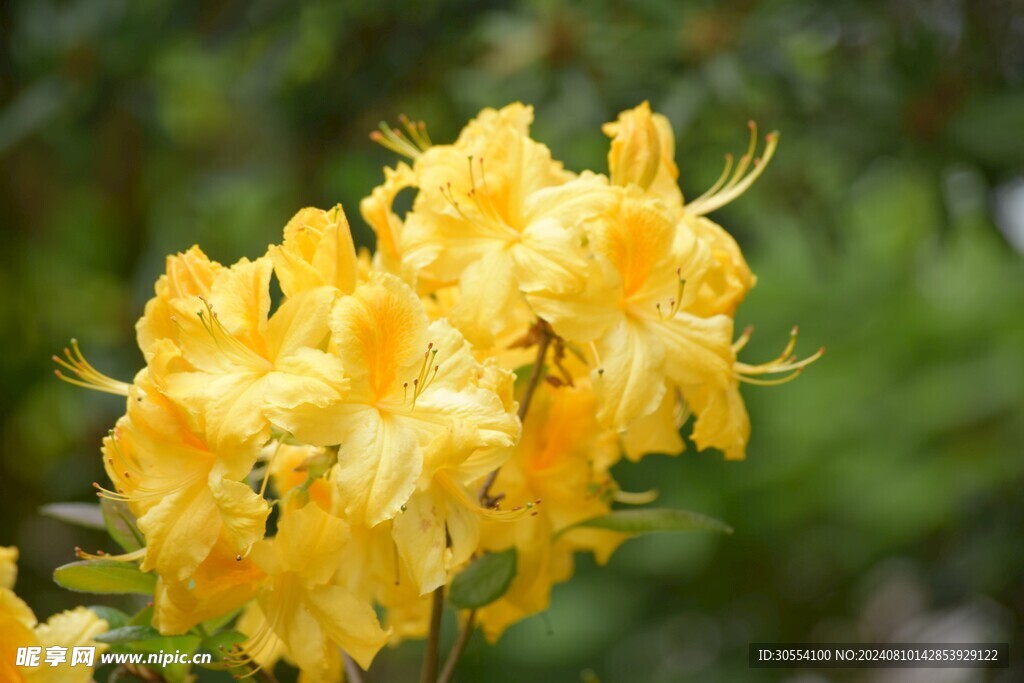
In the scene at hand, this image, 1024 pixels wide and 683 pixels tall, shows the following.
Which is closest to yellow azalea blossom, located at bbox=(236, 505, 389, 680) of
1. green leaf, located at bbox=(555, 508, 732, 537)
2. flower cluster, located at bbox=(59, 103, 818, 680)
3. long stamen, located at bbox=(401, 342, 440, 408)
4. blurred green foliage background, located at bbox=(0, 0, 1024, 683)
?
flower cluster, located at bbox=(59, 103, 818, 680)

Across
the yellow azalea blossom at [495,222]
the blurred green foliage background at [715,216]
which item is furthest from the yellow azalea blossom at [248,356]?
the blurred green foliage background at [715,216]

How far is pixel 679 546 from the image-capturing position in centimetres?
261

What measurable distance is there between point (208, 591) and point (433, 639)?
0.17 metres

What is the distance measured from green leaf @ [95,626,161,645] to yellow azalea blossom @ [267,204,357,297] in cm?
27

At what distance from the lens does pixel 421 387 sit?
29.5 inches

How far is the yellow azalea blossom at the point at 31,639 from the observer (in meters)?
0.77

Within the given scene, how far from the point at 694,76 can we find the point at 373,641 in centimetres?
124

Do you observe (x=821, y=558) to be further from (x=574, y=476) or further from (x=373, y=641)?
(x=373, y=641)

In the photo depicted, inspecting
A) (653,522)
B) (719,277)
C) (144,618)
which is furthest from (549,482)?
(144,618)

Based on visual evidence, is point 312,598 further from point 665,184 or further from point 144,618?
point 665,184

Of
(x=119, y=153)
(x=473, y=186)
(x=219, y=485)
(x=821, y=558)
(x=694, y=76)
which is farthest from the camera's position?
(x=821, y=558)

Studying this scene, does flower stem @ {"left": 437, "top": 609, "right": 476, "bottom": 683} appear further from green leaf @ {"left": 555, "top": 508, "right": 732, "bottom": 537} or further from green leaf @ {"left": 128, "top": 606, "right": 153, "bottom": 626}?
green leaf @ {"left": 128, "top": 606, "right": 153, "bottom": 626}

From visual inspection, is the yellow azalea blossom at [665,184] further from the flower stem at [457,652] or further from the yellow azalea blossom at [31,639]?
the yellow azalea blossom at [31,639]

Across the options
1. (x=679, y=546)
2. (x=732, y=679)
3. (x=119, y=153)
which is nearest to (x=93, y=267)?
(x=119, y=153)
